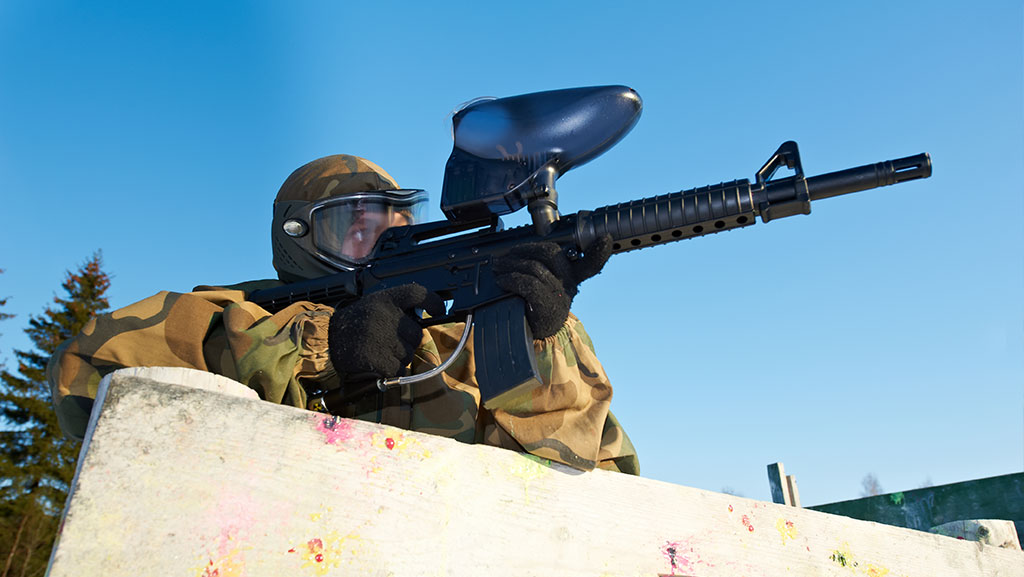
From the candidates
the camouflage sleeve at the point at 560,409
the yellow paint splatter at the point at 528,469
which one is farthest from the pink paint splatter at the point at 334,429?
the camouflage sleeve at the point at 560,409

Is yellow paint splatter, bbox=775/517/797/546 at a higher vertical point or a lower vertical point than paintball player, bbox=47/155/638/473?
lower

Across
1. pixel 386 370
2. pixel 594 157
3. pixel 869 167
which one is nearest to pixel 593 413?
pixel 386 370

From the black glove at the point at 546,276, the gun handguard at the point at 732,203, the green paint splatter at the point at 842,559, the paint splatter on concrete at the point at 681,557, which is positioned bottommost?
the paint splatter on concrete at the point at 681,557

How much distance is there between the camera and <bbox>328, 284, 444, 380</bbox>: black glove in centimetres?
246

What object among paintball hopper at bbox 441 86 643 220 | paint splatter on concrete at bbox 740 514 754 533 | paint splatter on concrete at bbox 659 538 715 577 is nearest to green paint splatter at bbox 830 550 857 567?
paint splatter on concrete at bbox 740 514 754 533

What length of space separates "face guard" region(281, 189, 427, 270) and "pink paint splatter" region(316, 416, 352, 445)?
6.36 ft

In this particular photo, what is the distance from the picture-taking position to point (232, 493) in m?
1.26

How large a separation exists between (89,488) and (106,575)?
14 centimetres

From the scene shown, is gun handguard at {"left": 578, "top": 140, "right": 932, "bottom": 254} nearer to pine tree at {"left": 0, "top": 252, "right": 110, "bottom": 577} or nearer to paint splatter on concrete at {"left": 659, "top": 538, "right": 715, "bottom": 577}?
paint splatter on concrete at {"left": 659, "top": 538, "right": 715, "bottom": 577}

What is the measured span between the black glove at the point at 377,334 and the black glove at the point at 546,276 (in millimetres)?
342

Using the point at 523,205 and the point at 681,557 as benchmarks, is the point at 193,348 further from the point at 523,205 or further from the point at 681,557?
the point at 681,557

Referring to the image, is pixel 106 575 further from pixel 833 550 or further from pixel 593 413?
pixel 833 550

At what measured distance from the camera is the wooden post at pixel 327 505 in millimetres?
1183

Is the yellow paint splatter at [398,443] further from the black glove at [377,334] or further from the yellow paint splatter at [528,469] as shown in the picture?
the black glove at [377,334]
